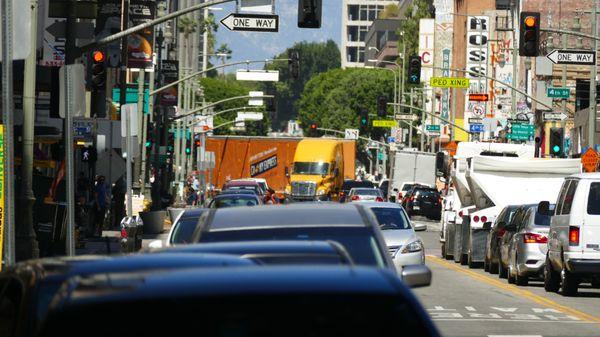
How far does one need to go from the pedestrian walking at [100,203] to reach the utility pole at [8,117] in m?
24.5

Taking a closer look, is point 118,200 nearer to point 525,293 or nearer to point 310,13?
point 310,13

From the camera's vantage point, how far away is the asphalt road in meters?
18.5

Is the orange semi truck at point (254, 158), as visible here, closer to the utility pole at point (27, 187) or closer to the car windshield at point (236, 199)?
the car windshield at point (236, 199)

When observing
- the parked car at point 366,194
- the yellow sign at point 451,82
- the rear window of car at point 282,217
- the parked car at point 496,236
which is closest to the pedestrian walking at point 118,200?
the parked car at point 366,194

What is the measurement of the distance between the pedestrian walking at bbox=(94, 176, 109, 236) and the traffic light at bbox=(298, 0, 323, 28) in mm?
10512

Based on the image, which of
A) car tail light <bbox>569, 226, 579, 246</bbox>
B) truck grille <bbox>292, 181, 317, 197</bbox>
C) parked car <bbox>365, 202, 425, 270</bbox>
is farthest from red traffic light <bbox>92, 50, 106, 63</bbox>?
truck grille <bbox>292, 181, 317, 197</bbox>

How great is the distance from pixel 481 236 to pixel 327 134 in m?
133

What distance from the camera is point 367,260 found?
446 inches

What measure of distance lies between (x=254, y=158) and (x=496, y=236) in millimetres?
50435

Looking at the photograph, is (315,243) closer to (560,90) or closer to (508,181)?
(508,181)

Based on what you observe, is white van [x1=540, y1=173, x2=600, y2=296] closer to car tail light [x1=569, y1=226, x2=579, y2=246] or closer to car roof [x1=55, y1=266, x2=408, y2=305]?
car tail light [x1=569, y1=226, x2=579, y2=246]

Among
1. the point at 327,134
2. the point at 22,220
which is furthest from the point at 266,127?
the point at 22,220

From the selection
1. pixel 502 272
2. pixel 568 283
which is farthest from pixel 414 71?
pixel 568 283

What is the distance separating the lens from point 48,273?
7113mm
